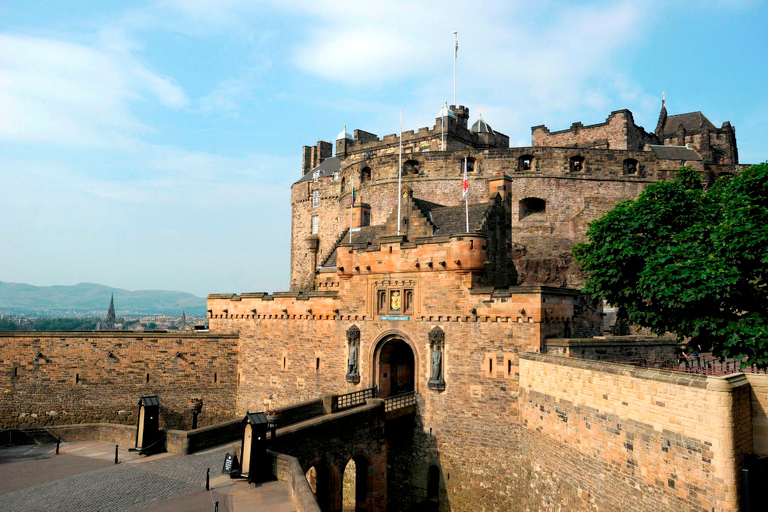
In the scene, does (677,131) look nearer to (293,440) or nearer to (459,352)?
(459,352)

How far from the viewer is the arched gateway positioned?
25.6 meters

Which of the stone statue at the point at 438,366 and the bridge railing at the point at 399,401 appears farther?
the bridge railing at the point at 399,401

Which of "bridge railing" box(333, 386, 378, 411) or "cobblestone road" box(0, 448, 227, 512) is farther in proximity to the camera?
"bridge railing" box(333, 386, 378, 411)

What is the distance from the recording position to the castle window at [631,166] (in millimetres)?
39406

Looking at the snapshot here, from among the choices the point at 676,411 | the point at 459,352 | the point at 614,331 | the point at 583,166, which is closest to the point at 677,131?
the point at 583,166

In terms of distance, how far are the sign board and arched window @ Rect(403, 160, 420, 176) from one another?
91.5 feet

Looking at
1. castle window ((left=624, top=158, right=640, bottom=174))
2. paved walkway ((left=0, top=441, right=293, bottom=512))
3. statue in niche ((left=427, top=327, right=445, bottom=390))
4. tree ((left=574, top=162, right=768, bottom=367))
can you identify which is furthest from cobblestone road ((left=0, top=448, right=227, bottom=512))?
castle window ((left=624, top=158, right=640, bottom=174))

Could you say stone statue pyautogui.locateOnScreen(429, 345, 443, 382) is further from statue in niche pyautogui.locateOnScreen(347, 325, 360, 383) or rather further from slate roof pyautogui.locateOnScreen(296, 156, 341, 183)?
slate roof pyautogui.locateOnScreen(296, 156, 341, 183)

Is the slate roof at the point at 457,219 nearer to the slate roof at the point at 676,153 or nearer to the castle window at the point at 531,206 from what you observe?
the castle window at the point at 531,206

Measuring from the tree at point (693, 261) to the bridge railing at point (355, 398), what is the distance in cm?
1045

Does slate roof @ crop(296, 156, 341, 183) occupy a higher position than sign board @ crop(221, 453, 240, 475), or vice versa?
slate roof @ crop(296, 156, 341, 183)

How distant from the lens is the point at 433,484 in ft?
78.8

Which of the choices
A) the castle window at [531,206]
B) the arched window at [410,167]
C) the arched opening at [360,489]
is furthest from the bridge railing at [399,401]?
the arched window at [410,167]

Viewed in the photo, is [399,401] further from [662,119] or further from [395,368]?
[662,119]
